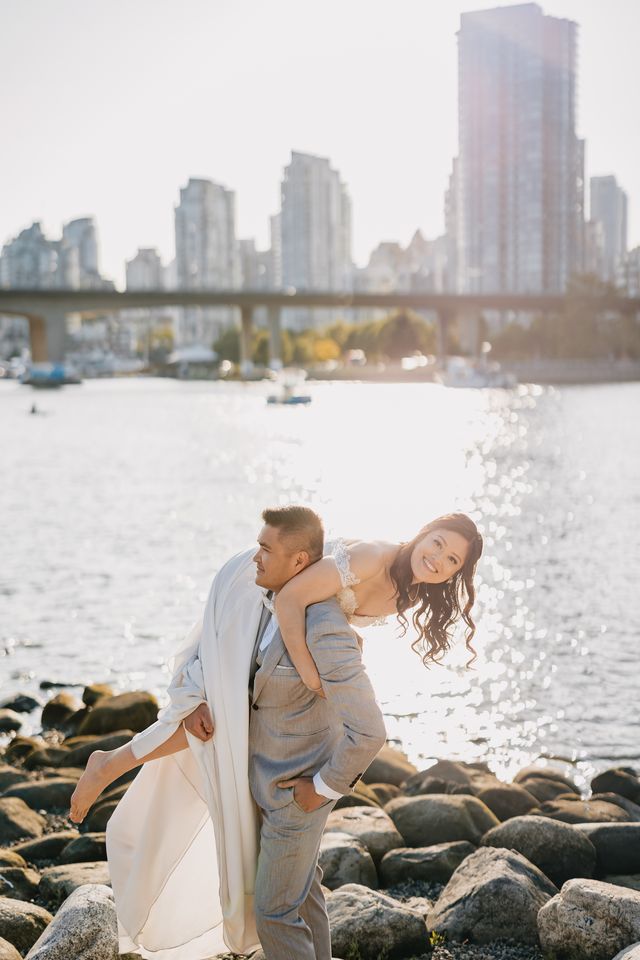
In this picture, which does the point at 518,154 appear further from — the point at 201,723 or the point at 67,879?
the point at 201,723

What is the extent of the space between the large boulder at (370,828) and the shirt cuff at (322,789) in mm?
3532

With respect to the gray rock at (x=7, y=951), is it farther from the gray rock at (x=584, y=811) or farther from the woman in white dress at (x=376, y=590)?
the gray rock at (x=584, y=811)

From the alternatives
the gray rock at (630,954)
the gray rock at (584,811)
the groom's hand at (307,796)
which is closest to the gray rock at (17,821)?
the gray rock at (584,811)

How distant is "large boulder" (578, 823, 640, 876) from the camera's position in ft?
23.2

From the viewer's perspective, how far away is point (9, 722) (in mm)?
12594

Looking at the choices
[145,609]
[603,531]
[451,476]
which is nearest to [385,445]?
[451,476]

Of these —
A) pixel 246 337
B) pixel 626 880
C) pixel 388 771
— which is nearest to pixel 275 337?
pixel 246 337

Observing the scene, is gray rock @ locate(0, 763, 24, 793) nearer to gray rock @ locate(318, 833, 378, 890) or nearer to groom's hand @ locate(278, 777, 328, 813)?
gray rock @ locate(318, 833, 378, 890)

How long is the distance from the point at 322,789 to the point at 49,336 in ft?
383

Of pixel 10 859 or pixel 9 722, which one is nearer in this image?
pixel 10 859

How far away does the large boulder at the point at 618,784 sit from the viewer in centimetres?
981

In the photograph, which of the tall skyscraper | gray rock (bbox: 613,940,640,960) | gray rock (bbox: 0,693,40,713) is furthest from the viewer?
the tall skyscraper

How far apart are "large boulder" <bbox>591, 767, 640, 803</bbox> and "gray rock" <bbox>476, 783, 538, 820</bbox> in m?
1.19

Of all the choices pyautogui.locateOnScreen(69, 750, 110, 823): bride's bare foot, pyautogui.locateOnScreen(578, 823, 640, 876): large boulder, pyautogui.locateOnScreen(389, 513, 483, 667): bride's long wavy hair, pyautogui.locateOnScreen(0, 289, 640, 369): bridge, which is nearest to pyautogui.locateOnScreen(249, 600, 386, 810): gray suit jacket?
pyautogui.locateOnScreen(389, 513, 483, 667): bride's long wavy hair
